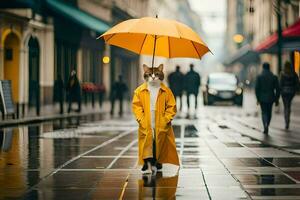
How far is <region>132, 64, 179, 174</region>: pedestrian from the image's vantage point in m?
11.0

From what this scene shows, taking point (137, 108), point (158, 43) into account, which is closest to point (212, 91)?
point (158, 43)

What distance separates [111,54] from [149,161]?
1824 inches

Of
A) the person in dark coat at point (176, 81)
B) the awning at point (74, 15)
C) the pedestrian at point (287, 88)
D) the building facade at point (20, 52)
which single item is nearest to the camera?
the pedestrian at point (287, 88)

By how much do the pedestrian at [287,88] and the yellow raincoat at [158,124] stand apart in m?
11.1

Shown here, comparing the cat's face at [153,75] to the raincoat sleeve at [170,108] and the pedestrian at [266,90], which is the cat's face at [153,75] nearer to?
the raincoat sleeve at [170,108]

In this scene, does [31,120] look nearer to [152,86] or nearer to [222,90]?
[152,86]

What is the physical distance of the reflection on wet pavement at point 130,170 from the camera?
30.1 ft

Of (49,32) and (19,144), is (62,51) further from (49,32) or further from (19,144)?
(19,144)

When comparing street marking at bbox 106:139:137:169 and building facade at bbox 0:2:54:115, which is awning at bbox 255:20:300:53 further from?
street marking at bbox 106:139:137:169

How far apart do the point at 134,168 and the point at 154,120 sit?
3.88ft

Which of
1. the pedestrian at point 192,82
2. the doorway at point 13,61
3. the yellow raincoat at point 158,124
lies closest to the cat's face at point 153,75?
the yellow raincoat at point 158,124

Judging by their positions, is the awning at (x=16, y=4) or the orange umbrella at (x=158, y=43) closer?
the orange umbrella at (x=158, y=43)

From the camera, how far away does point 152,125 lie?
433 inches

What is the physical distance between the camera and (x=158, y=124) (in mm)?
11008
